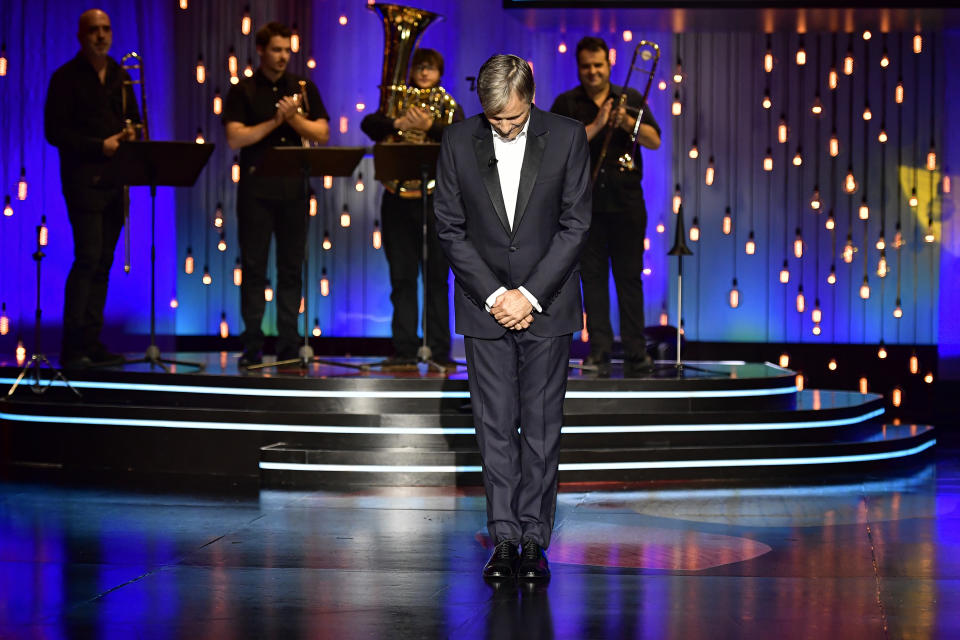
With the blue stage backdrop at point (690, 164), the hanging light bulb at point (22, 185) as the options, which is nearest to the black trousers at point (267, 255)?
the blue stage backdrop at point (690, 164)

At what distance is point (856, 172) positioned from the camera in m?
9.39

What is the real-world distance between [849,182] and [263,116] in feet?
15.9

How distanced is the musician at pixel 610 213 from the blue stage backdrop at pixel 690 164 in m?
2.75

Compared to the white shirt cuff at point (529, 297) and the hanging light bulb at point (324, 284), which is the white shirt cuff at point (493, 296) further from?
the hanging light bulb at point (324, 284)

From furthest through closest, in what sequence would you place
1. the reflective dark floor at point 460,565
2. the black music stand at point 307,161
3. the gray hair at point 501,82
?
the black music stand at point 307,161, the gray hair at point 501,82, the reflective dark floor at point 460,565

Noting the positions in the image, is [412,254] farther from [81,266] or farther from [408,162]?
[81,266]

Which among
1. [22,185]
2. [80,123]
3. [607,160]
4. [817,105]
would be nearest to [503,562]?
[607,160]

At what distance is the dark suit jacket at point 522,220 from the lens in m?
3.71

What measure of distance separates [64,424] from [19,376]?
0.57m

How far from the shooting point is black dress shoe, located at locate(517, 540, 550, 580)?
3.71 metres

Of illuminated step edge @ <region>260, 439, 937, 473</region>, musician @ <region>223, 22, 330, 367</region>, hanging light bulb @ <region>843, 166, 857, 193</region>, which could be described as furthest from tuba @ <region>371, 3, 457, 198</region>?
hanging light bulb @ <region>843, 166, 857, 193</region>

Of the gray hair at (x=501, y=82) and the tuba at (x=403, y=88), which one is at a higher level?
the tuba at (x=403, y=88)

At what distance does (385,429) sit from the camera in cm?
582

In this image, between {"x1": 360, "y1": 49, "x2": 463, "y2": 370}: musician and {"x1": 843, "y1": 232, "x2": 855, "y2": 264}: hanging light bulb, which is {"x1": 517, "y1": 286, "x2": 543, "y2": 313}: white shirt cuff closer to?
{"x1": 360, "y1": 49, "x2": 463, "y2": 370}: musician
